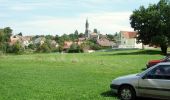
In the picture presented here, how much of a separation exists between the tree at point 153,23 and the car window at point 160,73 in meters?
62.5

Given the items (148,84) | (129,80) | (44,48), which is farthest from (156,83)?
(44,48)

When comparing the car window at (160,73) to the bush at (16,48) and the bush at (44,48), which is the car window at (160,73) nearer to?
the bush at (16,48)

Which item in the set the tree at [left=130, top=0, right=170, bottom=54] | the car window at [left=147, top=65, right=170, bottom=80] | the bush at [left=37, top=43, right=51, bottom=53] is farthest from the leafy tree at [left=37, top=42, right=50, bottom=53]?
the car window at [left=147, top=65, right=170, bottom=80]

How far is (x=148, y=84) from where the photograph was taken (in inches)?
565

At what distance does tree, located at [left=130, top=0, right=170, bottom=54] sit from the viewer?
7750 centimetres

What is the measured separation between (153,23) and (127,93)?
65.3 m

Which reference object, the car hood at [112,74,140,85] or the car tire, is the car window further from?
the car tire

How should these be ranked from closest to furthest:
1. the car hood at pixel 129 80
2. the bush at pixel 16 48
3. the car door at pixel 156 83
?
the car door at pixel 156 83 → the car hood at pixel 129 80 → the bush at pixel 16 48

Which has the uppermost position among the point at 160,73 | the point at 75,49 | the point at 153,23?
the point at 153,23

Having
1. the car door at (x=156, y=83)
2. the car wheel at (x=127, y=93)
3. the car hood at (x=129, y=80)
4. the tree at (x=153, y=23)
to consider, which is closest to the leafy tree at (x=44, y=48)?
the tree at (x=153, y=23)

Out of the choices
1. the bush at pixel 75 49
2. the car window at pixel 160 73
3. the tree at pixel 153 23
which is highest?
the tree at pixel 153 23

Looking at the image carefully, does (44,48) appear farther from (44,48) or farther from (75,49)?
(75,49)

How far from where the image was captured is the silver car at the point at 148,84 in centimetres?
1399

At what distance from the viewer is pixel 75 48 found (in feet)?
359
